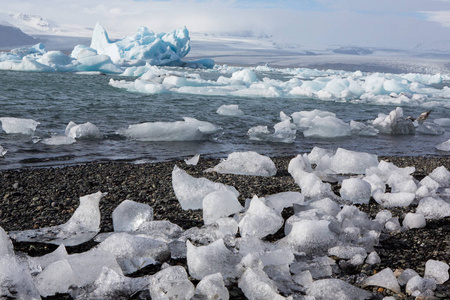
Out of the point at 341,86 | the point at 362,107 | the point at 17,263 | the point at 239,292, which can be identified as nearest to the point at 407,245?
the point at 239,292

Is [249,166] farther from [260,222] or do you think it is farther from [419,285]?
[419,285]

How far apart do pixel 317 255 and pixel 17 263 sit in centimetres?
142

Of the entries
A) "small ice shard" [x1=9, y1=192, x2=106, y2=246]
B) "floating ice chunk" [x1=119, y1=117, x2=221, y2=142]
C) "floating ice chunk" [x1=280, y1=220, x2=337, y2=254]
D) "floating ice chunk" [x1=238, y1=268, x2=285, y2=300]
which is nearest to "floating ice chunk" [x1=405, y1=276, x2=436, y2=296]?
"floating ice chunk" [x1=280, y1=220, x2=337, y2=254]

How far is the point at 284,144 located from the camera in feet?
23.1

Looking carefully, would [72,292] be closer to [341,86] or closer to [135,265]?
[135,265]

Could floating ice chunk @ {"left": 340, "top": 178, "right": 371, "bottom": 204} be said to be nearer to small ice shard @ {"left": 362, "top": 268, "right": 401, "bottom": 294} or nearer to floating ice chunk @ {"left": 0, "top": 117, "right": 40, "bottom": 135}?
small ice shard @ {"left": 362, "top": 268, "right": 401, "bottom": 294}

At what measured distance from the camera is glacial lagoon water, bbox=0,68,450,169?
569 centimetres

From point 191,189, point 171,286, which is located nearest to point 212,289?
point 171,286

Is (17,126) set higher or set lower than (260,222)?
lower

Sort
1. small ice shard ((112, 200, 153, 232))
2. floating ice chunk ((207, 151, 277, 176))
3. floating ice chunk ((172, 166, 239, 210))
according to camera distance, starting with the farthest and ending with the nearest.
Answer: floating ice chunk ((207, 151, 277, 176)) → floating ice chunk ((172, 166, 239, 210)) → small ice shard ((112, 200, 153, 232))

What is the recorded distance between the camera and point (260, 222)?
243cm

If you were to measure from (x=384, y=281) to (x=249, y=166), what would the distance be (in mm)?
2518

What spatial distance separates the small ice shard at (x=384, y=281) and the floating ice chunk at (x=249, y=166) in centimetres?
239

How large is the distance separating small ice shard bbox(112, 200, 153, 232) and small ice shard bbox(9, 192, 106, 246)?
128 millimetres
